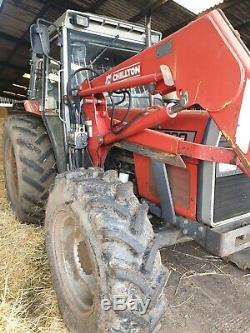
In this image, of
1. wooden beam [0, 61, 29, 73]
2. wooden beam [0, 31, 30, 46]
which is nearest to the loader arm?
wooden beam [0, 31, 30, 46]

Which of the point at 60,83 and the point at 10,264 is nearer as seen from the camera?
the point at 10,264

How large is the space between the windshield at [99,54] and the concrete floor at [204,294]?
148 cm

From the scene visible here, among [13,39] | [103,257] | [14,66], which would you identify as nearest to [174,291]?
[103,257]

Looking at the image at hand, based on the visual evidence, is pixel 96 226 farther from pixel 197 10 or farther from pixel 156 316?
pixel 197 10

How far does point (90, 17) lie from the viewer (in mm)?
2971

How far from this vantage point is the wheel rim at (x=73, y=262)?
2033 millimetres

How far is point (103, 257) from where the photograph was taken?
1.62 meters

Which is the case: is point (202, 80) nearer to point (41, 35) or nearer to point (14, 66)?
point (41, 35)

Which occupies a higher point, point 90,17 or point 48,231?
point 90,17

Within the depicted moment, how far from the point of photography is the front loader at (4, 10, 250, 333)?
5.17 feet

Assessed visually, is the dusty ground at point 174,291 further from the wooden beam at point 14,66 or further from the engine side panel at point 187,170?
the wooden beam at point 14,66

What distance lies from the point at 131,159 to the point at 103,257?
4.05 feet

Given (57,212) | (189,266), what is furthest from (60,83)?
(189,266)

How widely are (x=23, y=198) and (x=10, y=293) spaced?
109 centimetres
